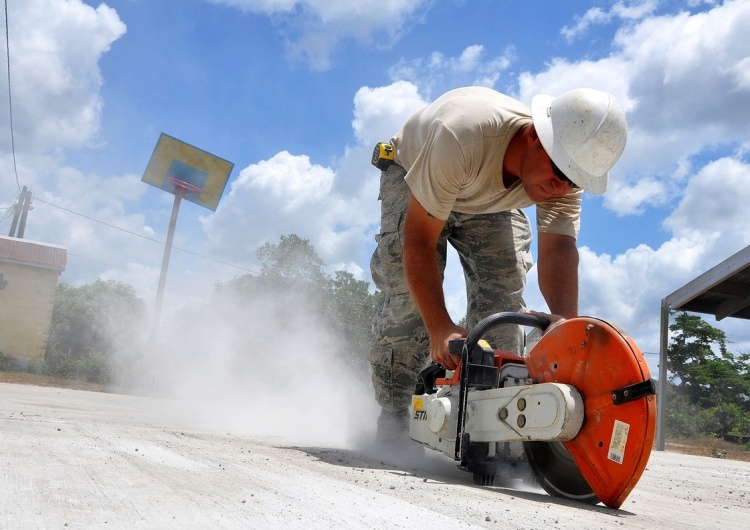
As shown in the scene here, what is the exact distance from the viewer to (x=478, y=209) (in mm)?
3352

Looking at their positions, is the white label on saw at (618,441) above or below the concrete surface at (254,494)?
above

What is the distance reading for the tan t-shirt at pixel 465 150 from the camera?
274cm

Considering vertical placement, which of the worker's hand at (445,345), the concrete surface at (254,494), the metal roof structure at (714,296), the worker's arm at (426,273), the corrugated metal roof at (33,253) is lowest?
the concrete surface at (254,494)

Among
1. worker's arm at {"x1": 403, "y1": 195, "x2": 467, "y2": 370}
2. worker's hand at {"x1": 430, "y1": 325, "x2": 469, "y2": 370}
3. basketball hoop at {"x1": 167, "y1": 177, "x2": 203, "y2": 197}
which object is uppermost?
basketball hoop at {"x1": 167, "y1": 177, "x2": 203, "y2": 197}

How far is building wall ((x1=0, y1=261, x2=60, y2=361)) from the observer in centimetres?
1983

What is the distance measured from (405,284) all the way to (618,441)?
5.93 ft

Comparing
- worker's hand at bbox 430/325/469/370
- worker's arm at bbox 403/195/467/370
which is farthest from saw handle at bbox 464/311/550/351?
A: worker's arm at bbox 403/195/467/370

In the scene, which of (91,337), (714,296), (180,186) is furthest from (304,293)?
(714,296)

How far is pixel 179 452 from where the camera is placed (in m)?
2.41

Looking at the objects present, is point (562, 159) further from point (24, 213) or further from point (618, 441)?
point (24, 213)

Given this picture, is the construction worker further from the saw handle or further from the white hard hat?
the saw handle

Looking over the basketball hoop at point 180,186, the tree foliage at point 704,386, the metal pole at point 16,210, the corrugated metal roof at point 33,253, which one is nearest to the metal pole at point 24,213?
the metal pole at point 16,210

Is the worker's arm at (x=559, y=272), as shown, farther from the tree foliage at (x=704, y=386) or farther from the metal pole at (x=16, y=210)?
the metal pole at (x=16, y=210)

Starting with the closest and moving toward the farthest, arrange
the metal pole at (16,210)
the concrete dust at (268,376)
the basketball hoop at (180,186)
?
the concrete dust at (268,376) < the basketball hoop at (180,186) < the metal pole at (16,210)
